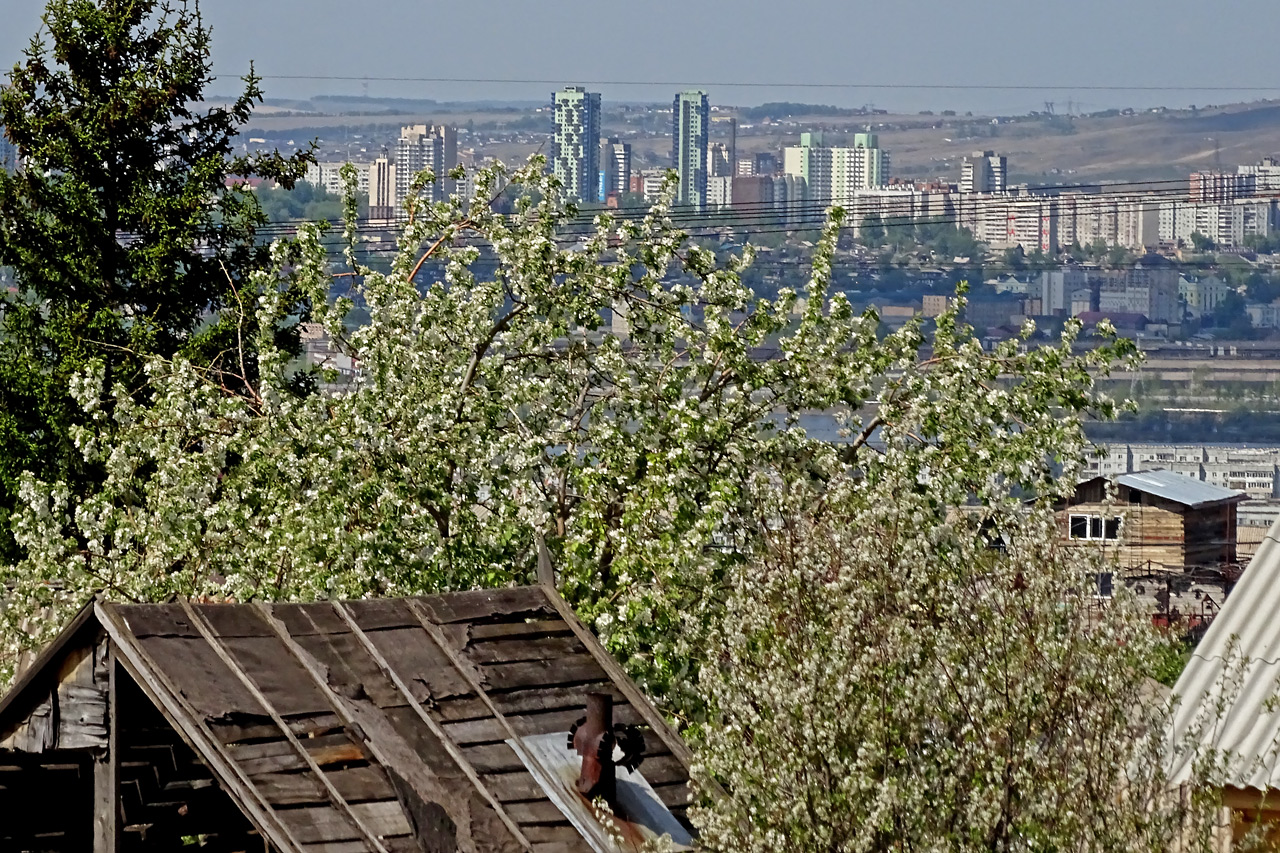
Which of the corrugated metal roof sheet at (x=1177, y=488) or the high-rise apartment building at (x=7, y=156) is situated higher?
the high-rise apartment building at (x=7, y=156)

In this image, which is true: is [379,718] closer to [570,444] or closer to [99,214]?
[570,444]

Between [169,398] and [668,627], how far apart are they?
5.18 metres

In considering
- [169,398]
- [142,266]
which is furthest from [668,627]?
[142,266]

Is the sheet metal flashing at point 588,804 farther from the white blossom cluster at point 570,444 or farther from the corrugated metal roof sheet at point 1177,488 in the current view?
the corrugated metal roof sheet at point 1177,488

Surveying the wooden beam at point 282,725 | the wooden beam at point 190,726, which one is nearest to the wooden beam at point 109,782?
the wooden beam at point 190,726

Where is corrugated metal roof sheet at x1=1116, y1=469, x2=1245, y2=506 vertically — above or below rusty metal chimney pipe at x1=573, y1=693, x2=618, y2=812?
below

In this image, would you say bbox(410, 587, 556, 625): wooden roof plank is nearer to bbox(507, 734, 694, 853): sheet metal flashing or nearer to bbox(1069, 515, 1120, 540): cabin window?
bbox(507, 734, 694, 853): sheet metal flashing

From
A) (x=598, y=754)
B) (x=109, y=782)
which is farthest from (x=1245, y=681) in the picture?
(x=109, y=782)

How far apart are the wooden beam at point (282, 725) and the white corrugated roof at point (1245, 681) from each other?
Answer: 3.11 m

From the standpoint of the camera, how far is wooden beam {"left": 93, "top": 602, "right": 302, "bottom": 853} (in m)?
7.28

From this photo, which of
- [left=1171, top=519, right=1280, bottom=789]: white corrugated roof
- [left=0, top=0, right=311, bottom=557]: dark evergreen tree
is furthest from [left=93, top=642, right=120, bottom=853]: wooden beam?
[left=0, top=0, right=311, bottom=557]: dark evergreen tree

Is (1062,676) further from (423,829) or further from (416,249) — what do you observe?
(416,249)

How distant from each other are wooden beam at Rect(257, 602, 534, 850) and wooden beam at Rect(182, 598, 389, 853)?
0.96ft

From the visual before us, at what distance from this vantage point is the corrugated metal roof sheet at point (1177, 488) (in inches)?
2333
